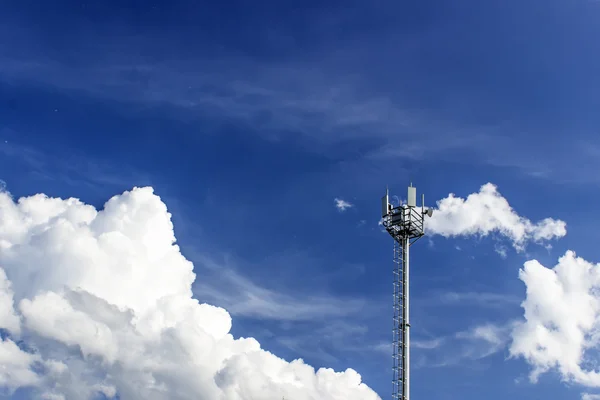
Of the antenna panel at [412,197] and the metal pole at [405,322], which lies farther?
the antenna panel at [412,197]

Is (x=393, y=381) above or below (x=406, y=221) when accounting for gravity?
below

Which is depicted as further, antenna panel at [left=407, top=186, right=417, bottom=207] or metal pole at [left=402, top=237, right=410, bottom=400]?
antenna panel at [left=407, top=186, right=417, bottom=207]

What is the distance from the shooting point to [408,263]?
140 meters

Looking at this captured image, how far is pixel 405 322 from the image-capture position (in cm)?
13425

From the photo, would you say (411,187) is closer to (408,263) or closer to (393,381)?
(408,263)

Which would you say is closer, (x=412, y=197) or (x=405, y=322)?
(x=405, y=322)

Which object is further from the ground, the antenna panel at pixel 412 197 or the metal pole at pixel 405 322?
the antenna panel at pixel 412 197

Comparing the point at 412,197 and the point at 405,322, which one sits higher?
the point at 412,197

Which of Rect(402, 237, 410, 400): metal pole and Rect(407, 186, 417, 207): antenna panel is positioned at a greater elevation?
Rect(407, 186, 417, 207): antenna panel

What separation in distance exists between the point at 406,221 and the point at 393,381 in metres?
29.2

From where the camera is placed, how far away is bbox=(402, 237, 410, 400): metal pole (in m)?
130

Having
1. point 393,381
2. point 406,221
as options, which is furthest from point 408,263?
point 393,381

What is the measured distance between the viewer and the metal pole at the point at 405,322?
12950cm

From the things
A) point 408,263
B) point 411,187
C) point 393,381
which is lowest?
point 393,381
